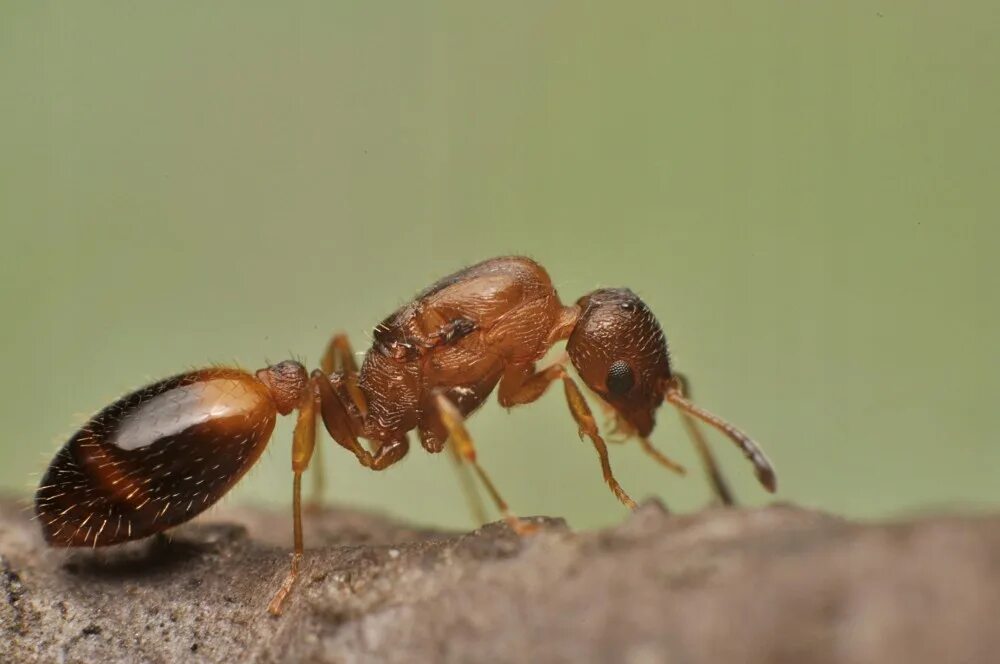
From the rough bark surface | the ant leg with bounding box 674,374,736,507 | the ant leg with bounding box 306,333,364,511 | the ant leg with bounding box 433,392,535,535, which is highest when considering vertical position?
the ant leg with bounding box 306,333,364,511

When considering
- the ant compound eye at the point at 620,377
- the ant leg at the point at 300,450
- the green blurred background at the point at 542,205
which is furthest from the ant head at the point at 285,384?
the ant compound eye at the point at 620,377

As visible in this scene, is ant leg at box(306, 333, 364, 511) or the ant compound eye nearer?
the ant compound eye

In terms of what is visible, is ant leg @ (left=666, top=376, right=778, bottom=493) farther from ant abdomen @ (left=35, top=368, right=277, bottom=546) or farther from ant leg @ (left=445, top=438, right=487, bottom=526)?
ant abdomen @ (left=35, top=368, right=277, bottom=546)

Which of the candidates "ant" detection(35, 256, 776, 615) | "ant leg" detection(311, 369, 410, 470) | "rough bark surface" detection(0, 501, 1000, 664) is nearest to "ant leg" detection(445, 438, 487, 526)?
"ant" detection(35, 256, 776, 615)

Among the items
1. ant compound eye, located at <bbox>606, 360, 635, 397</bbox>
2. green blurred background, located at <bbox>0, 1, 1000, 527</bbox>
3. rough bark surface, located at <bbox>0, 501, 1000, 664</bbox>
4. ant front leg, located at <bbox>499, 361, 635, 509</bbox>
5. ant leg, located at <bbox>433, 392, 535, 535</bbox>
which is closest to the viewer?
rough bark surface, located at <bbox>0, 501, 1000, 664</bbox>

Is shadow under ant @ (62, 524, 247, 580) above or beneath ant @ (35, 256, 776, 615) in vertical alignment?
beneath

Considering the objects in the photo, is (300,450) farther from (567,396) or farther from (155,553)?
(567,396)

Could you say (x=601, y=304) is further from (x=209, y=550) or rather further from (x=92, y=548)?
(x=92, y=548)
